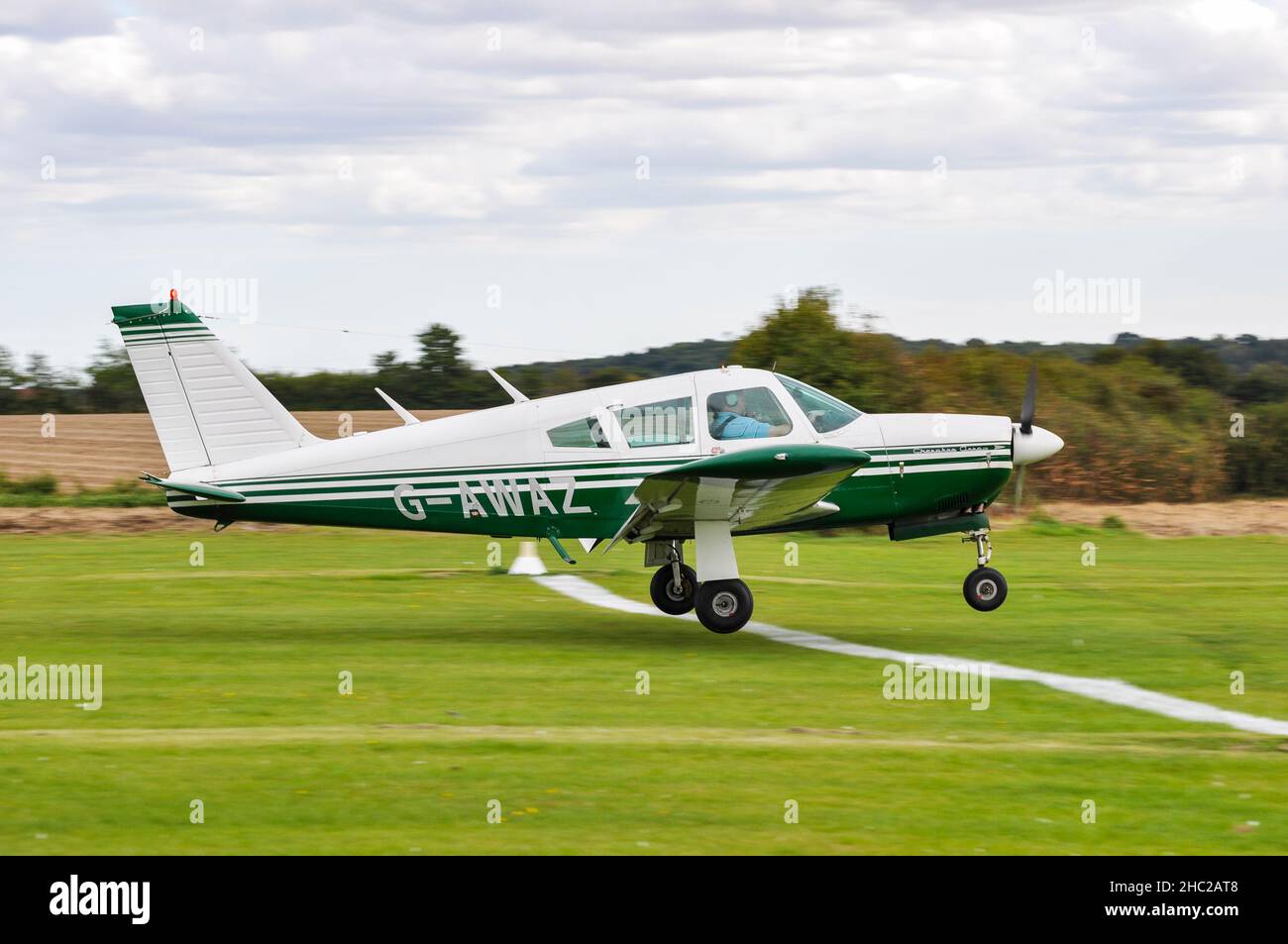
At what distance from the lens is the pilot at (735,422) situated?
1383 cm

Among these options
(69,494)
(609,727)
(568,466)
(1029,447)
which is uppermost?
(69,494)

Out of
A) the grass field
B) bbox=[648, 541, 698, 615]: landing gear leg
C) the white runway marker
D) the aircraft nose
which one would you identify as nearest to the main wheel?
the grass field

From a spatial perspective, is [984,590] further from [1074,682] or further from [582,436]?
[582,436]

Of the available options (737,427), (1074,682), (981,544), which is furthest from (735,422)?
(1074,682)

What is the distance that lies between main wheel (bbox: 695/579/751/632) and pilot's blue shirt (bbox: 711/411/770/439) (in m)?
1.39

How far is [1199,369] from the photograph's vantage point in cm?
4744

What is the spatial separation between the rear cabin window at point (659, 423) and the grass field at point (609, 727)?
6.29 ft

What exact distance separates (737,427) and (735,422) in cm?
5

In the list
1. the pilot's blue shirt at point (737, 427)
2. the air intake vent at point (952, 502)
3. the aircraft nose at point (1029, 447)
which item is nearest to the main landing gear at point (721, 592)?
the pilot's blue shirt at point (737, 427)

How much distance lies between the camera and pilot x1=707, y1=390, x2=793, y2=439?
13.8m

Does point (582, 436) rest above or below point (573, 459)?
above

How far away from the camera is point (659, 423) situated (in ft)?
45.9

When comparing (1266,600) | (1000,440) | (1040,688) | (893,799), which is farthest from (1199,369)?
(893,799)

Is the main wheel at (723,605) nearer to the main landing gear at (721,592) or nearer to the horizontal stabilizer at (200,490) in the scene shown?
the main landing gear at (721,592)
